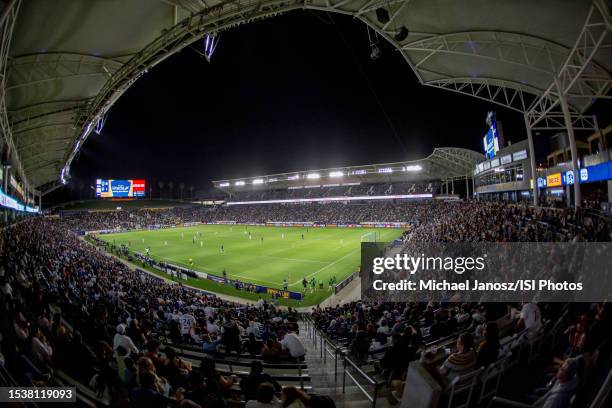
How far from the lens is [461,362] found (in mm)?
3727

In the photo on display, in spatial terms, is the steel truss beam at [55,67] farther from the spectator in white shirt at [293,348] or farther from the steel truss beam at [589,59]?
the steel truss beam at [589,59]

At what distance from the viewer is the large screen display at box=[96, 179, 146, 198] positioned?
78812 mm

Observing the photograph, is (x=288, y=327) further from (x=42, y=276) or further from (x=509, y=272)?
(x=42, y=276)

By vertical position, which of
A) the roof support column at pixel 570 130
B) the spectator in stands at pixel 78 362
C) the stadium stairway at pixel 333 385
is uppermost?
the roof support column at pixel 570 130

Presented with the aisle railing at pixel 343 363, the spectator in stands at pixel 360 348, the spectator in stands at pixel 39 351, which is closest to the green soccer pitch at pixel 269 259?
the aisle railing at pixel 343 363

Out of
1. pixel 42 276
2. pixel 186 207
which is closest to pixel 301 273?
pixel 42 276

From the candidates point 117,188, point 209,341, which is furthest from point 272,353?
point 117,188

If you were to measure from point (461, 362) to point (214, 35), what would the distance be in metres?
10.9

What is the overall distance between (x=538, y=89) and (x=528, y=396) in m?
20.7

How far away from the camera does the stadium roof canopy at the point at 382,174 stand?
52644mm

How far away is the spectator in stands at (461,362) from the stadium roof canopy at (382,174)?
158 feet

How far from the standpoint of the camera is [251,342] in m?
6.47

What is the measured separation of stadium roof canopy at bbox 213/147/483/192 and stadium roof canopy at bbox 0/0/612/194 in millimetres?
33829

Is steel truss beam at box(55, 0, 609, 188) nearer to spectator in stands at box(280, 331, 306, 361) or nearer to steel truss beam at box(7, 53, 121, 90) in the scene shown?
steel truss beam at box(7, 53, 121, 90)
